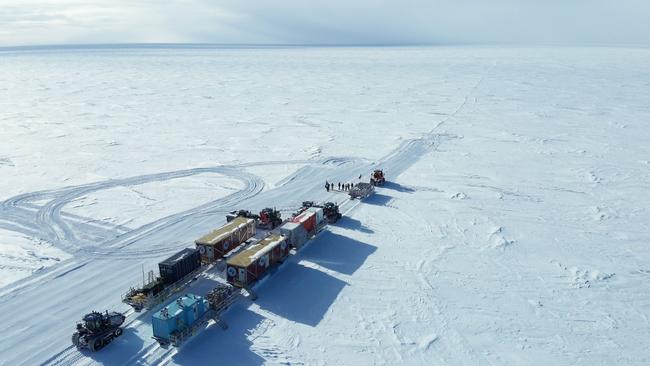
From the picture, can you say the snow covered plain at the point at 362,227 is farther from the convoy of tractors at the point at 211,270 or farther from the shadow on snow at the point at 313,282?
the convoy of tractors at the point at 211,270

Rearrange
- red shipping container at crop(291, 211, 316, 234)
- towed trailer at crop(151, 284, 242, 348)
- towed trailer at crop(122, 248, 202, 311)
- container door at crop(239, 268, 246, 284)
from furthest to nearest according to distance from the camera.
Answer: red shipping container at crop(291, 211, 316, 234) → container door at crop(239, 268, 246, 284) → towed trailer at crop(122, 248, 202, 311) → towed trailer at crop(151, 284, 242, 348)

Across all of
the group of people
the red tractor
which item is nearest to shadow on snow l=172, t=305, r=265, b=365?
the group of people

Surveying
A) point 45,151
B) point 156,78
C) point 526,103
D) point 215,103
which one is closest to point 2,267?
point 45,151

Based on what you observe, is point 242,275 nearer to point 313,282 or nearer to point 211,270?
point 211,270

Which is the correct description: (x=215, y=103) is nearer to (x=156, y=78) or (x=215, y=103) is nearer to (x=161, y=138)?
(x=161, y=138)

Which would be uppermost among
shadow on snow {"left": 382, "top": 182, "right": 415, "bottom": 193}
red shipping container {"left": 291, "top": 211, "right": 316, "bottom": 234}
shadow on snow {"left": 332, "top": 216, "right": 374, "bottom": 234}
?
red shipping container {"left": 291, "top": 211, "right": 316, "bottom": 234}

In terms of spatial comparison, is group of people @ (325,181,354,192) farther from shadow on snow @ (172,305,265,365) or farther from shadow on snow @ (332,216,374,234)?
shadow on snow @ (172,305,265,365)

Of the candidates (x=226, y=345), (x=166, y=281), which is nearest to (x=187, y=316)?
(x=226, y=345)
